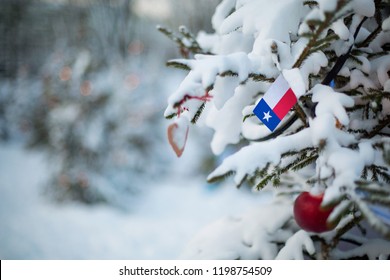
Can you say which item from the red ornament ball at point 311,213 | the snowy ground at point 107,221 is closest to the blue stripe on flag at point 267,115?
the red ornament ball at point 311,213

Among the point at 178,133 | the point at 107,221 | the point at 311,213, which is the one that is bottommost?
the point at 107,221

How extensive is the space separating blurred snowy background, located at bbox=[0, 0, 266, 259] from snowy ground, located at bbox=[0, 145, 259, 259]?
2cm

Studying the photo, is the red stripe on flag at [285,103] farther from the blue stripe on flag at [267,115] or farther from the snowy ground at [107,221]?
the snowy ground at [107,221]

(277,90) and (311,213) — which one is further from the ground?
(277,90)

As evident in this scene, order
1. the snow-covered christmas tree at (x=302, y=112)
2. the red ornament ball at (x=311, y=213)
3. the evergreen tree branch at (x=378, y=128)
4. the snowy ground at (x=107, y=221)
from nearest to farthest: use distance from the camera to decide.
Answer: the snow-covered christmas tree at (x=302, y=112)
the red ornament ball at (x=311, y=213)
the evergreen tree branch at (x=378, y=128)
the snowy ground at (x=107, y=221)

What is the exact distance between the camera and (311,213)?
1053 mm

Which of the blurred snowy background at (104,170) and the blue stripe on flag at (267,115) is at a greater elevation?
the blue stripe on flag at (267,115)

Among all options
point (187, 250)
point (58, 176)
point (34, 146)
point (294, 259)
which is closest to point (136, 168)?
point (58, 176)

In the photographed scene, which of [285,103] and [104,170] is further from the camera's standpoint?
[104,170]

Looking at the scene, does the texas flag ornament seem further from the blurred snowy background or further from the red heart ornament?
the blurred snowy background

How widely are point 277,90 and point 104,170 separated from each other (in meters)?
4.97

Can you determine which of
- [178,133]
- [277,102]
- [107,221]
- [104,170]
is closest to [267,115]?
[277,102]

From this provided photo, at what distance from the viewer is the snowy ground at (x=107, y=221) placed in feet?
14.6

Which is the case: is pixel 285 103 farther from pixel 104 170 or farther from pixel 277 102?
pixel 104 170
